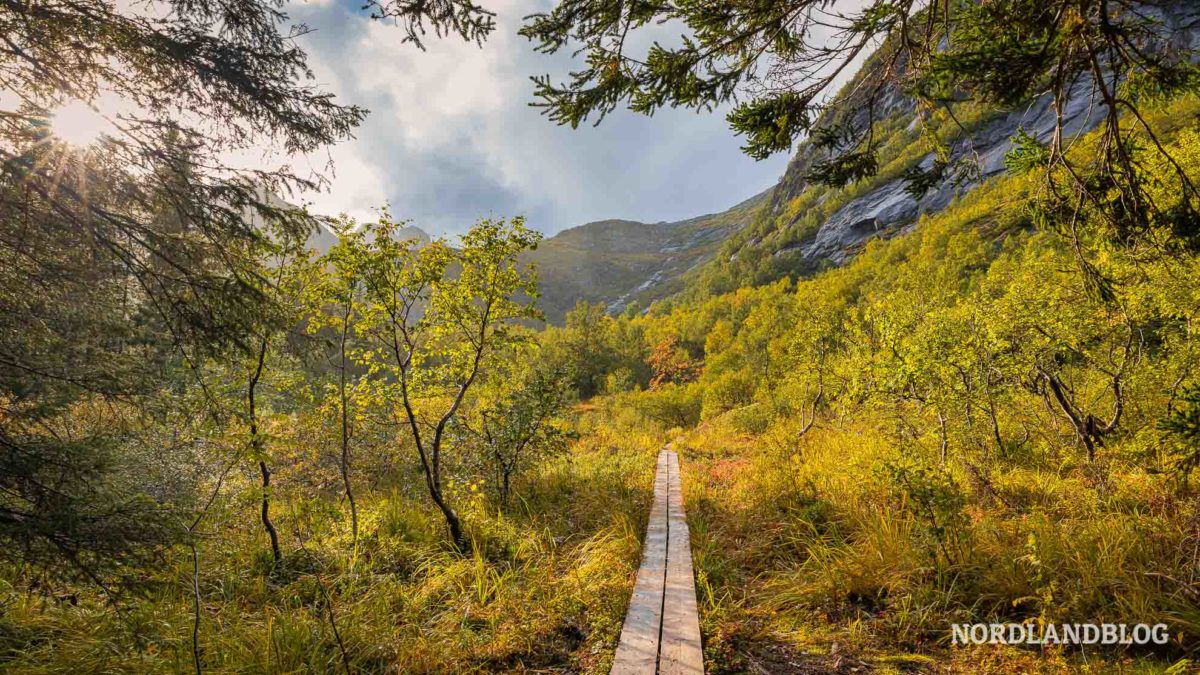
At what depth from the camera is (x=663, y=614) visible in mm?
4238

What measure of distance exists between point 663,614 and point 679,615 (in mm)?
147

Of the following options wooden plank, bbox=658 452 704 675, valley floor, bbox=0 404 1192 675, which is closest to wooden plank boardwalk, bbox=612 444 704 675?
wooden plank, bbox=658 452 704 675

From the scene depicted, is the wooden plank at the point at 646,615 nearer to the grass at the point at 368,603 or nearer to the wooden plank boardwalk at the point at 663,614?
the wooden plank boardwalk at the point at 663,614

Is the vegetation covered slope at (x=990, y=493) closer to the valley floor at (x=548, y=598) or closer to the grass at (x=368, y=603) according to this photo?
the valley floor at (x=548, y=598)

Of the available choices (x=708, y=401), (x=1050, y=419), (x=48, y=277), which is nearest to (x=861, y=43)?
(x=1050, y=419)

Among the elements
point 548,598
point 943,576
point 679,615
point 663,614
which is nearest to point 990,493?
point 943,576

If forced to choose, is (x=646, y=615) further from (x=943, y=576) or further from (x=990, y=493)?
(x=990, y=493)

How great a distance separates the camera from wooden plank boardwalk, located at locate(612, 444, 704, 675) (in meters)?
3.60

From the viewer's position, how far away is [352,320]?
18.2 ft

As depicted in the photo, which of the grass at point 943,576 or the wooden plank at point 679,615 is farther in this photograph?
the wooden plank at point 679,615

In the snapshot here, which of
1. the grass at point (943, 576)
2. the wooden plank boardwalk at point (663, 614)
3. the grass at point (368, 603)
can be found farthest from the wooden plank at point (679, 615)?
the grass at point (368, 603)

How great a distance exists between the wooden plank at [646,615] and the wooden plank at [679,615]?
0.21 feet

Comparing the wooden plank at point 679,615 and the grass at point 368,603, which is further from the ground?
the grass at point 368,603

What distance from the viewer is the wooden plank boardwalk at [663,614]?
3600mm
